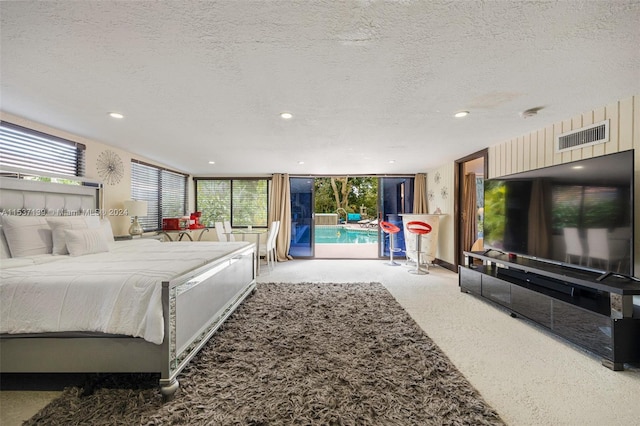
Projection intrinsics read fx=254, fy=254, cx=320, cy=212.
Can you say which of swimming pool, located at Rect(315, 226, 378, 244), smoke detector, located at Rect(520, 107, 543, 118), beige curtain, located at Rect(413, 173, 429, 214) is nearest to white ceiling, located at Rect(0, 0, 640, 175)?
smoke detector, located at Rect(520, 107, 543, 118)

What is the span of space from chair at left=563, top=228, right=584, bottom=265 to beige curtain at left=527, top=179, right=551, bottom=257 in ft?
0.65

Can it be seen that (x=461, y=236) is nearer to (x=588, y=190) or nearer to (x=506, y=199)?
(x=506, y=199)

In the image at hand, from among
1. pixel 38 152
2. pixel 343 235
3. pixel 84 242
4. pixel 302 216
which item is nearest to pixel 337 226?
pixel 343 235

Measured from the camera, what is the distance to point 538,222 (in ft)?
9.14

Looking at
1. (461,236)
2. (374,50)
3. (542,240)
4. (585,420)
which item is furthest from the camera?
(461,236)

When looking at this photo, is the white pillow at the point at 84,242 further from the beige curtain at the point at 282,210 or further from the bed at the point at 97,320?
the beige curtain at the point at 282,210

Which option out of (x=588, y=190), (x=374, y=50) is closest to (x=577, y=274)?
(x=588, y=190)

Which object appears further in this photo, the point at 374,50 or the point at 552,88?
the point at 552,88

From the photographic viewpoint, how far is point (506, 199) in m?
3.24

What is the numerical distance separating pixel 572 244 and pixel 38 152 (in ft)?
18.7

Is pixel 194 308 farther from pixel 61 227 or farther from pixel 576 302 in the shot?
pixel 576 302

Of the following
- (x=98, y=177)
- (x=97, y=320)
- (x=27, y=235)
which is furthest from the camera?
(x=98, y=177)

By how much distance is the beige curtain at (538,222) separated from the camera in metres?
2.71

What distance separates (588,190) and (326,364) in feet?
9.05
